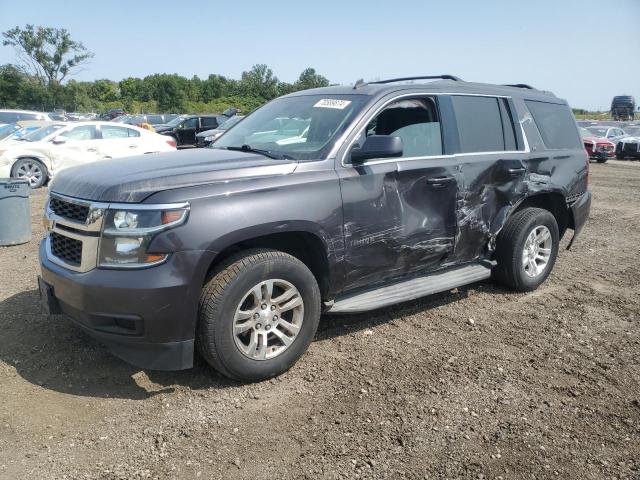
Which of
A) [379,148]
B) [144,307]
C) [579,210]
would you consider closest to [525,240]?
[579,210]

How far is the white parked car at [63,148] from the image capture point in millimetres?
11711

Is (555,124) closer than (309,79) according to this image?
Yes

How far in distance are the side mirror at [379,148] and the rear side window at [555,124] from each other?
2.27 m

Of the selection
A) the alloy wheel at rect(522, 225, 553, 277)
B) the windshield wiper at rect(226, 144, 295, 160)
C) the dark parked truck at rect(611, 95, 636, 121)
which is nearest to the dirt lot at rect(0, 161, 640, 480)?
the alloy wheel at rect(522, 225, 553, 277)

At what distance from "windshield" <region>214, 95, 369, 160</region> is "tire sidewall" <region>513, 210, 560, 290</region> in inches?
82.7

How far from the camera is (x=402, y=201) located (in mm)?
3967

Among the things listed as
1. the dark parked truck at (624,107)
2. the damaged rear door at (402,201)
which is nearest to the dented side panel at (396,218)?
the damaged rear door at (402,201)

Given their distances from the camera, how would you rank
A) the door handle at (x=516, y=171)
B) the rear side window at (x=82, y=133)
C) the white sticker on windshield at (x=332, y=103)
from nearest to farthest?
1. the white sticker on windshield at (x=332, y=103)
2. the door handle at (x=516, y=171)
3. the rear side window at (x=82, y=133)

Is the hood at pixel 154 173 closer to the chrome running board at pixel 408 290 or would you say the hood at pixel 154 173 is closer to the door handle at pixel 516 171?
the chrome running board at pixel 408 290

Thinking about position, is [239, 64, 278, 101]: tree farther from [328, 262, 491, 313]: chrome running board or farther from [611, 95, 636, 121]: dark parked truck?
[328, 262, 491, 313]: chrome running board

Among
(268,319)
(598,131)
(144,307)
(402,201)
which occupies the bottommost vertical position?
(268,319)

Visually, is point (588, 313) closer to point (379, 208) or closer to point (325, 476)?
point (379, 208)

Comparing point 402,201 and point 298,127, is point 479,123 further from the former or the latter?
point 298,127

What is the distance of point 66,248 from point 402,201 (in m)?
2.35
